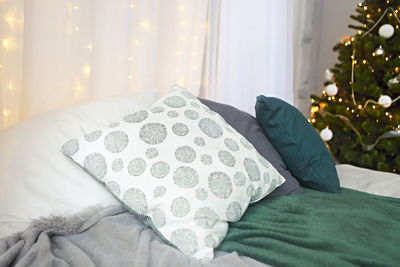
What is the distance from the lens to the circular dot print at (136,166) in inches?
39.8

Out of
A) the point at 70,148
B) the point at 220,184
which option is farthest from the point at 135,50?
the point at 220,184

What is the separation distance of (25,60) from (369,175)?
148 cm

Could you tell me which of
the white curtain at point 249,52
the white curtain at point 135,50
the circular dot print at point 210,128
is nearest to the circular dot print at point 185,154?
the circular dot print at point 210,128

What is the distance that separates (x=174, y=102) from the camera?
1.24 meters

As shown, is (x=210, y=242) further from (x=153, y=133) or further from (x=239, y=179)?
(x=153, y=133)

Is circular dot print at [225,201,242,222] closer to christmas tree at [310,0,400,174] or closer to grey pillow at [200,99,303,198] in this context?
grey pillow at [200,99,303,198]

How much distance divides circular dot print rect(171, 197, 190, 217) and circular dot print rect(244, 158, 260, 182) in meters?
0.24

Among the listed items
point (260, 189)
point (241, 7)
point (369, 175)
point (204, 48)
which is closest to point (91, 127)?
point (260, 189)

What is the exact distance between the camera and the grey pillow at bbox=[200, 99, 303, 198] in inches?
55.3

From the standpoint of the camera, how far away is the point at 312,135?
155 cm

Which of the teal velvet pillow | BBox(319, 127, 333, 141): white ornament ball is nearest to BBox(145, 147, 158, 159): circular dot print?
the teal velvet pillow

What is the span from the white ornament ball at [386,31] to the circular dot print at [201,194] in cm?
208

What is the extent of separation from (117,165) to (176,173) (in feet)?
0.50

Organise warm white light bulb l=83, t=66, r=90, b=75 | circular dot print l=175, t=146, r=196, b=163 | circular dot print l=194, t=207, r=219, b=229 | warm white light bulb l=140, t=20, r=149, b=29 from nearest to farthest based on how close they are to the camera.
A: circular dot print l=194, t=207, r=219, b=229 → circular dot print l=175, t=146, r=196, b=163 → warm white light bulb l=83, t=66, r=90, b=75 → warm white light bulb l=140, t=20, r=149, b=29
